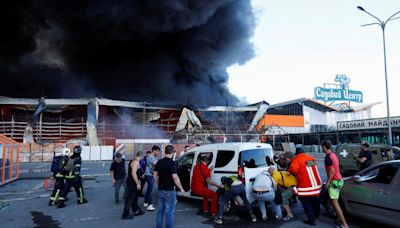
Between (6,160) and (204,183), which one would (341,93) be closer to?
(204,183)

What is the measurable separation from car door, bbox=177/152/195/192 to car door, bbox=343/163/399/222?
10.5ft

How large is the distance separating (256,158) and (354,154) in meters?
5.70

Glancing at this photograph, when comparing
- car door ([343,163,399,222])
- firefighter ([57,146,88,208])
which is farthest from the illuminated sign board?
firefighter ([57,146,88,208])

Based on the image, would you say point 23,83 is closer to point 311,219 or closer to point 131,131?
point 131,131

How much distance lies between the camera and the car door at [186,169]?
6246 millimetres

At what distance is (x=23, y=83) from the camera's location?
1018 inches

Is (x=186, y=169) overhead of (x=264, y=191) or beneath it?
overhead

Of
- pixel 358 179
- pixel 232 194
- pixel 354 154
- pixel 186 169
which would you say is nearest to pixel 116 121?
pixel 186 169

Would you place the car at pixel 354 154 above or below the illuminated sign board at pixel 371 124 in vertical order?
below

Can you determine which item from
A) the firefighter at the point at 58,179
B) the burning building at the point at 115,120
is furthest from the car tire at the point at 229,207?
the burning building at the point at 115,120

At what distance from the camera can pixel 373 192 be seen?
423 centimetres

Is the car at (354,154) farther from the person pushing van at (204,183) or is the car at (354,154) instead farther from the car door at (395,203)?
the person pushing van at (204,183)

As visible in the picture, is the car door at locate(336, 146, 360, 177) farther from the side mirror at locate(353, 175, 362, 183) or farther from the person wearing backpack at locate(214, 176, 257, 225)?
the person wearing backpack at locate(214, 176, 257, 225)

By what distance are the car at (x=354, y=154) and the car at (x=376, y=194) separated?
456cm
